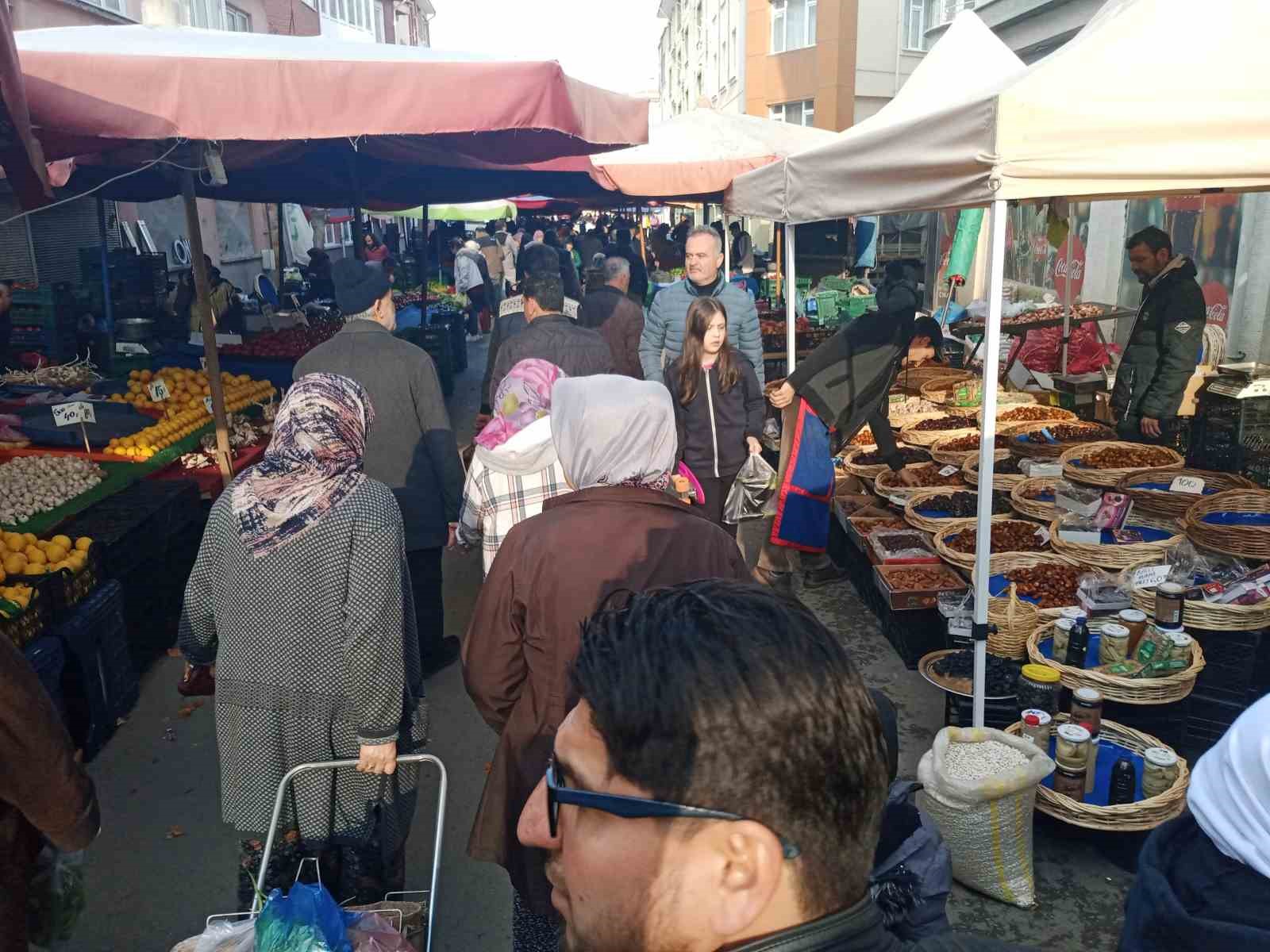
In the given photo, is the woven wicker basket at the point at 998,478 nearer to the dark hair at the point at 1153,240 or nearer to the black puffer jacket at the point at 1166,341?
the black puffer jacket at the point at 1166,341

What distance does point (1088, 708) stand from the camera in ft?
11.6

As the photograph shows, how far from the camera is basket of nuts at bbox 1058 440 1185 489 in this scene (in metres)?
5.71

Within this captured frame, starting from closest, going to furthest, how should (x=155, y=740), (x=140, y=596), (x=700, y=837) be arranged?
(x=700, y=837), (x=155, y=740), (x=140, y=596)

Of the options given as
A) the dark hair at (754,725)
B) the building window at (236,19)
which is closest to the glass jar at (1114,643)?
the dark hair at (754,725)

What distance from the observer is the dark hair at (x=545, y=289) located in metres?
5.68

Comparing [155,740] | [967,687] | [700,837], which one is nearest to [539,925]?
[700,837]

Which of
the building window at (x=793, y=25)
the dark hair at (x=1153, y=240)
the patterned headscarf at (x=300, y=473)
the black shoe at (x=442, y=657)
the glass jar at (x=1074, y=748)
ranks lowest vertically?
the black shoe at (x=442, y=657)

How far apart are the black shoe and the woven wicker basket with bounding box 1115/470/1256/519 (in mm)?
3865

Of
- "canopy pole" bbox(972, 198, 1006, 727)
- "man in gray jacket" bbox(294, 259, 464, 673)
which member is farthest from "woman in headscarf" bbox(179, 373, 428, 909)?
"canopy pole" bbox(972, 198, 1006, 727)

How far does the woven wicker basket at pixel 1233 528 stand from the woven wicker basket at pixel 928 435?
7.43ft

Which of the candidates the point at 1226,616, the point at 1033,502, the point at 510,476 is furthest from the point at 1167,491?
the point at 510,476

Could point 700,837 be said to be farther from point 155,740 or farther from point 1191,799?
point 155,740

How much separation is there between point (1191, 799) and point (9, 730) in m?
2.43

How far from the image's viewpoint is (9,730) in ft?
7.02
